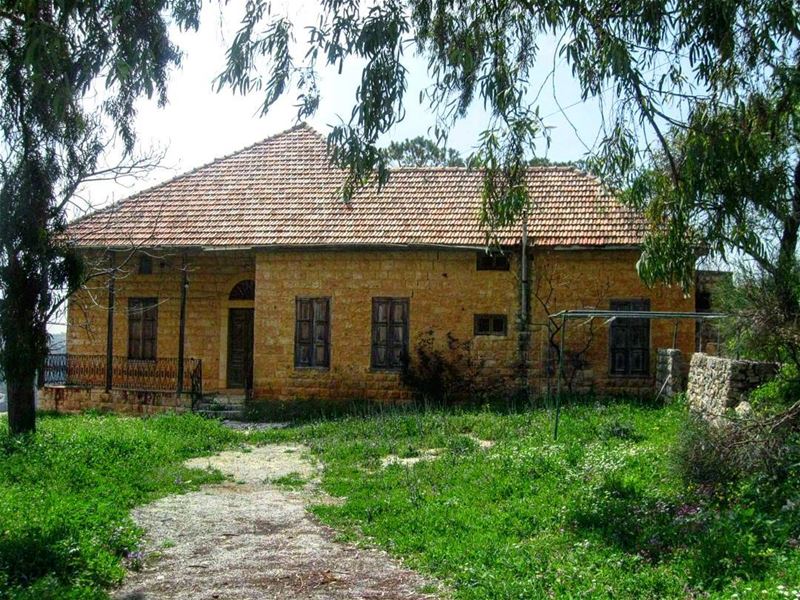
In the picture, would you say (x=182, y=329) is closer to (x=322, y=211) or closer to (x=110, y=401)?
(x=110, y=401)

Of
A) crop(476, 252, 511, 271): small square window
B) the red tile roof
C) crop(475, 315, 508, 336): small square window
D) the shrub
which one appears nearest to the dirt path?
the shrub

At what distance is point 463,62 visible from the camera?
27.9ft

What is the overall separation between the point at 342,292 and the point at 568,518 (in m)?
11.6

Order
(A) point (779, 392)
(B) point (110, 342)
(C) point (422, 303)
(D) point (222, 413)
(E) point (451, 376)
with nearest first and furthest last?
(A) point (779, 392) < (D) point (222, 413) < (E) point (451, 376) < (C) point (422, 303) < (B) point (110, 342)

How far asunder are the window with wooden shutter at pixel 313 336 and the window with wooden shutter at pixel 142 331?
12.1 ft

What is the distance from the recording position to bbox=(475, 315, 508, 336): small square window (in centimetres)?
1850

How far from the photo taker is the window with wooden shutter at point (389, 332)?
61.8ft

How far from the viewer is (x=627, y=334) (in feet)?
60.1

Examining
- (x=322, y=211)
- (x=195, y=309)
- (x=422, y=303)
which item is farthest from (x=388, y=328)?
(x=195, y=309)

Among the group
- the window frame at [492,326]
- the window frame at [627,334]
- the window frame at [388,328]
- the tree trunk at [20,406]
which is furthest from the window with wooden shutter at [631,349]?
the tree trunk at [20,406]

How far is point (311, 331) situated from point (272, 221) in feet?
8.66

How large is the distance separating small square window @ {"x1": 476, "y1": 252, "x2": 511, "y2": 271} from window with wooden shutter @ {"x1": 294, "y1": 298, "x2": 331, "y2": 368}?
3.38 meters

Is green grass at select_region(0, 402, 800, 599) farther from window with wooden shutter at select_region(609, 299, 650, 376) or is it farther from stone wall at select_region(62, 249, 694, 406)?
stone wall at select_region(62, 249, 694, 406)

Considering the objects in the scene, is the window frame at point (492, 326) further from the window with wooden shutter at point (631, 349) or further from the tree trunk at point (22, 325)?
the tree trunk at point (22, 325)
